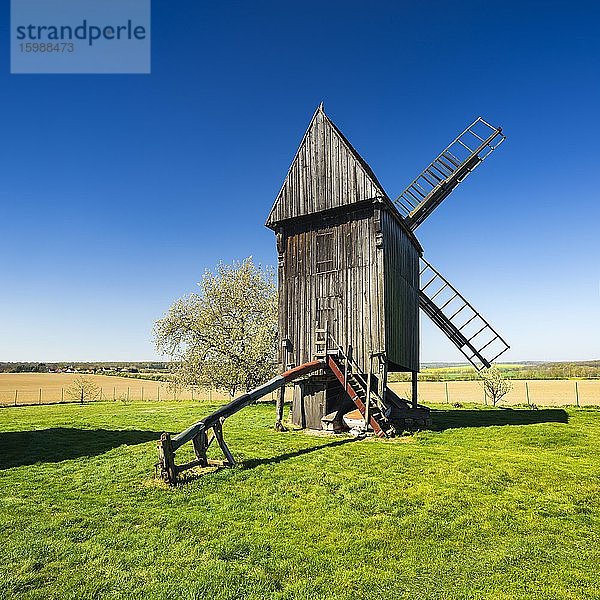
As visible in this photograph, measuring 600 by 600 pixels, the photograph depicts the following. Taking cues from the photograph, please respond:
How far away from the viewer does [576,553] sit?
722 centimetres

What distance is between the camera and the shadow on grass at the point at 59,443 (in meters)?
14.6

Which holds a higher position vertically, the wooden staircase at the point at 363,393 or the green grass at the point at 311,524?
the wooden staircase at the point at 363,393

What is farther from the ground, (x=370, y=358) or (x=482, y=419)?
(x=370, y=358)

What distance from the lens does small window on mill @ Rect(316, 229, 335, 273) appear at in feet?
64.7

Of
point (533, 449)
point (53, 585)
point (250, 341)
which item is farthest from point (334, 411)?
point (250, 341)

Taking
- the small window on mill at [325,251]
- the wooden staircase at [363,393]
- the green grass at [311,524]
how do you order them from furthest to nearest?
the small window on mill at [325,251], the wooden staircase at [363,393], the green grass at [311,524]

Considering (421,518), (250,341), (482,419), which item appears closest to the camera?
(421,518)

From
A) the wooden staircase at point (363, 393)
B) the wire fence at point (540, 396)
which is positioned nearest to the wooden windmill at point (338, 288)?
the wooden staircase at point (363, 393)

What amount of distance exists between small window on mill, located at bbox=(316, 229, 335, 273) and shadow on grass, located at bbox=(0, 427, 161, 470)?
9980 millimetres

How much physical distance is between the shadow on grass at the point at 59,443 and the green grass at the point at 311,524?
0.58 ft

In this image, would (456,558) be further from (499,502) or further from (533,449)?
(533,449)

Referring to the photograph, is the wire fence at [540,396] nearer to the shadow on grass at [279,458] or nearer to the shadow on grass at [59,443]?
the shadow on grass at [279,458]

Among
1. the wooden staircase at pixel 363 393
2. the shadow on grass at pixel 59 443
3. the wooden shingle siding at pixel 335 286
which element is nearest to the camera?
the shadow on grass at pixel 59 443

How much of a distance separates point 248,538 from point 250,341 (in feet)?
86.6
